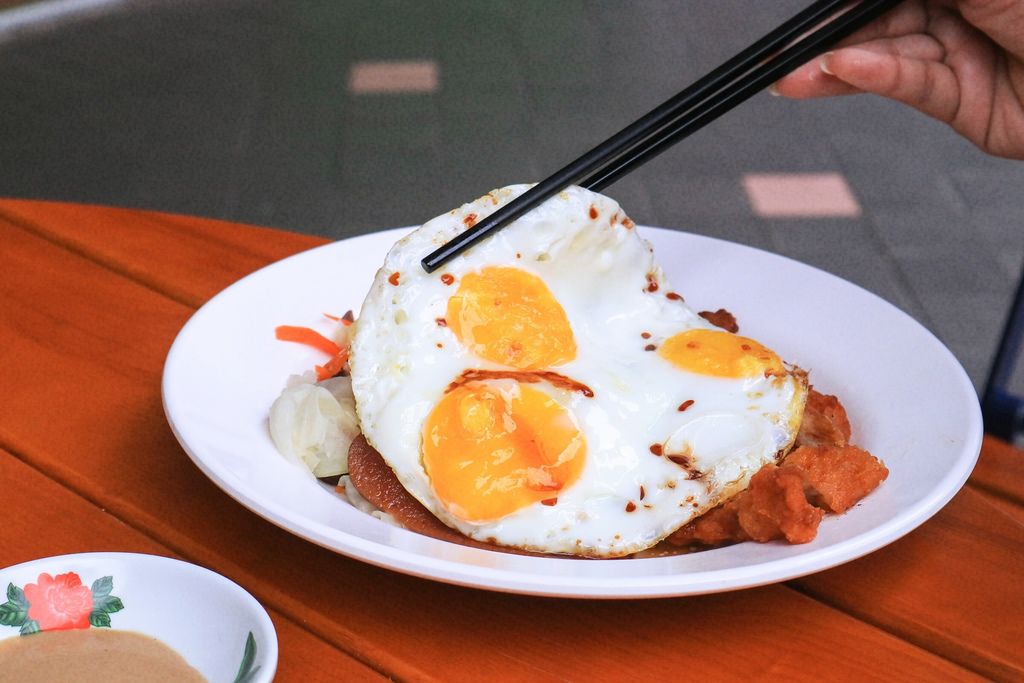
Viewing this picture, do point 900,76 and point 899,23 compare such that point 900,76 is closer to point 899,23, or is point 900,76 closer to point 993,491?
point 899,23

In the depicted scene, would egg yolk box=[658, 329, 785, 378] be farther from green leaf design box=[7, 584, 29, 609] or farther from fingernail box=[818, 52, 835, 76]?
green leaf design box=[7, 584, 29, 609]

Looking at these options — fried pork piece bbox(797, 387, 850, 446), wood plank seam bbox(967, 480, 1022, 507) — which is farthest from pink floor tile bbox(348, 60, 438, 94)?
wood plank seam bbox(967, 480, 1022, 507)

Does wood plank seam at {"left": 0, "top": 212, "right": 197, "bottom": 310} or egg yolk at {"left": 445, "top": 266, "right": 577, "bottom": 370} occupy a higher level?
egg yolk at {"left": 445, "top": 266, "right": 577, "bottom": 370}

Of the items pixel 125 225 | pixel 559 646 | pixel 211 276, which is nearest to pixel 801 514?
pixel 559 646

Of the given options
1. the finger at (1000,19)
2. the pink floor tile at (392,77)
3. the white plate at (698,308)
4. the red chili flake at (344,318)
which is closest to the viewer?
the white plate at (698,308)

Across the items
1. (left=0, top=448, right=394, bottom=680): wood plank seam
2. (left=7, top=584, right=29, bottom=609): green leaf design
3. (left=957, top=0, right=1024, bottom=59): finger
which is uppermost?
(left=957, top=0, right=1024, bottom=59): finger

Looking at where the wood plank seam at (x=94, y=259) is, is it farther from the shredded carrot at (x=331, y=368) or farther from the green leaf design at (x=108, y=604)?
the green leaf design at (x=108, y=604)

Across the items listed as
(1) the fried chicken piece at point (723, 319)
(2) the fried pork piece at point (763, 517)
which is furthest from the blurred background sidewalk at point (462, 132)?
(2) the fried pork piece at point (763, 517)

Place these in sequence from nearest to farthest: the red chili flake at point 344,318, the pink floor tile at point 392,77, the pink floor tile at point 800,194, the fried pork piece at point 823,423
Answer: the fried pork piece at point 823,423
the red chili flake at point 344,318
the pink floor tile at point 800,194
the pink floor tile at point 392,77

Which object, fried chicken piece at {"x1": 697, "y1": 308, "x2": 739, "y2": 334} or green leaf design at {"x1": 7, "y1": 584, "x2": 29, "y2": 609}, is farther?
fried chicken piece at {"x1": 697, "y1": 308, "x2": 739, "y2": 334}
